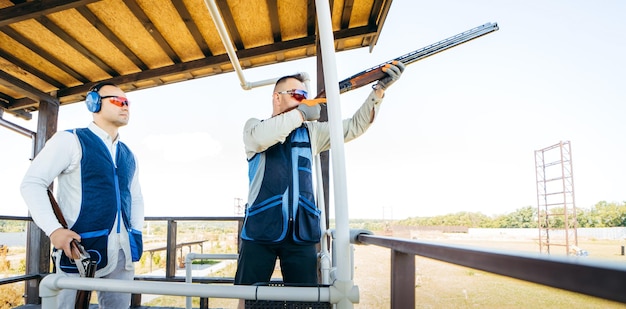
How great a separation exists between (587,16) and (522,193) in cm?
3842

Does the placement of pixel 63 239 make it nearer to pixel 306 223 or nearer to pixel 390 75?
pixel 306 223

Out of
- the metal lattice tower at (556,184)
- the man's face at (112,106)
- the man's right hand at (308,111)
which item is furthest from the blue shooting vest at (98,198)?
the metal lattice tower at (556,184)

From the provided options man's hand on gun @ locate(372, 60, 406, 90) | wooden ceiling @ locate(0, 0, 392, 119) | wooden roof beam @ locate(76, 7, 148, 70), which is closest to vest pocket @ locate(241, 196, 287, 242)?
man's hand on gun @ locate(372, 60, 406, 90)

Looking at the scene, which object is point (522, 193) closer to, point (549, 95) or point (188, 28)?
point (549, 95)

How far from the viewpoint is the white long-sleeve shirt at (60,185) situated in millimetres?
1217

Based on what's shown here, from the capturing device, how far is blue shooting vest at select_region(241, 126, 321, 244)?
1.25 meters

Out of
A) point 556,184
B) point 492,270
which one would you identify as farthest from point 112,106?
point 556,184

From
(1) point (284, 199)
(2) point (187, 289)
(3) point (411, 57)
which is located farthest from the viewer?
(3) point (411, 57)

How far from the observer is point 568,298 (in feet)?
0.80

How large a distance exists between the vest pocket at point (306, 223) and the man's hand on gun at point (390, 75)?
0.66m

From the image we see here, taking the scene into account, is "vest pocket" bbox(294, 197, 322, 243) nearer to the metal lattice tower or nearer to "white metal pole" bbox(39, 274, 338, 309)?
"white metal pole" bbox(39, 274, 338, 309)

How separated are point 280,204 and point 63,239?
74 cm

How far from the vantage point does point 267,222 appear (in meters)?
1.25

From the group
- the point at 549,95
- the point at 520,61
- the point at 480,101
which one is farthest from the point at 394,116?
the point at 549,95
